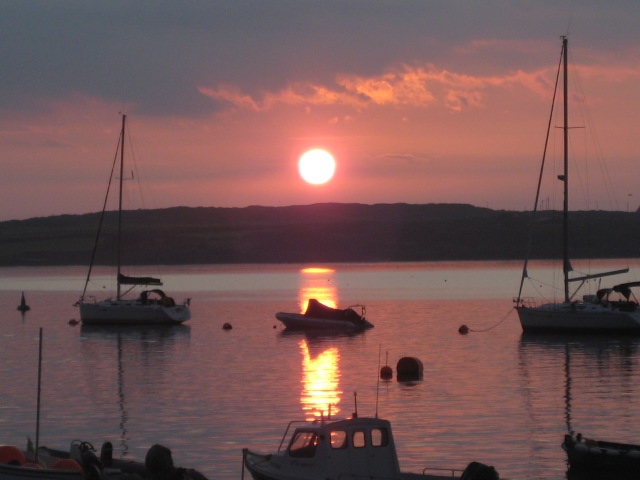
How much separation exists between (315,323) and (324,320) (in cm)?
78

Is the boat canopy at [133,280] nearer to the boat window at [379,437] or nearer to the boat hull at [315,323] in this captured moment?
the boat hull at [315,323]

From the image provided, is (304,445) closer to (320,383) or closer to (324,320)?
(320,383)

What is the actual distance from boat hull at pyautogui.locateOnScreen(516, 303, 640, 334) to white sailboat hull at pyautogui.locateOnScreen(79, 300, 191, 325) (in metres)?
26.6

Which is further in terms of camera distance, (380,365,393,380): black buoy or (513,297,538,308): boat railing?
(513,297,538,308): boat railing

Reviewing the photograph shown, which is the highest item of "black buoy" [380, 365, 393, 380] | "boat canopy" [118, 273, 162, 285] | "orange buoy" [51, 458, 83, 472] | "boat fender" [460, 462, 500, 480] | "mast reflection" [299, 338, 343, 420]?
"boat canopy" [118, 273, 162, 285]

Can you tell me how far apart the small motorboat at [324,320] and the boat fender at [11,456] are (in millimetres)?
54694

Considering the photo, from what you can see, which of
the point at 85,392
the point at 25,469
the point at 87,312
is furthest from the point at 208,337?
the point at 25,469

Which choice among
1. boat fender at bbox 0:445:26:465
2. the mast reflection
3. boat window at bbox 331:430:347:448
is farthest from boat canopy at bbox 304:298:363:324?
boat window at bbox 331:430:347:448

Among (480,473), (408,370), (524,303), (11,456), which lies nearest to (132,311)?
(408,370)

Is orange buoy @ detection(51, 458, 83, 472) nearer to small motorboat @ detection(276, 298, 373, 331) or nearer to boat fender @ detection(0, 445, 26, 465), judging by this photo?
boat fender @ detection(0, 445, 26, 465)

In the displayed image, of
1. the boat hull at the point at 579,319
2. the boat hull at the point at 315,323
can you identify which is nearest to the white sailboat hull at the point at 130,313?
the boat hull at the point at 315,323

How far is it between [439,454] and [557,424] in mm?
7221

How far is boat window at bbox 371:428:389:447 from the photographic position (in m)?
23.5

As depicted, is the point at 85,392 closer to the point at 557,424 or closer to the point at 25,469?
the point at 557,424
